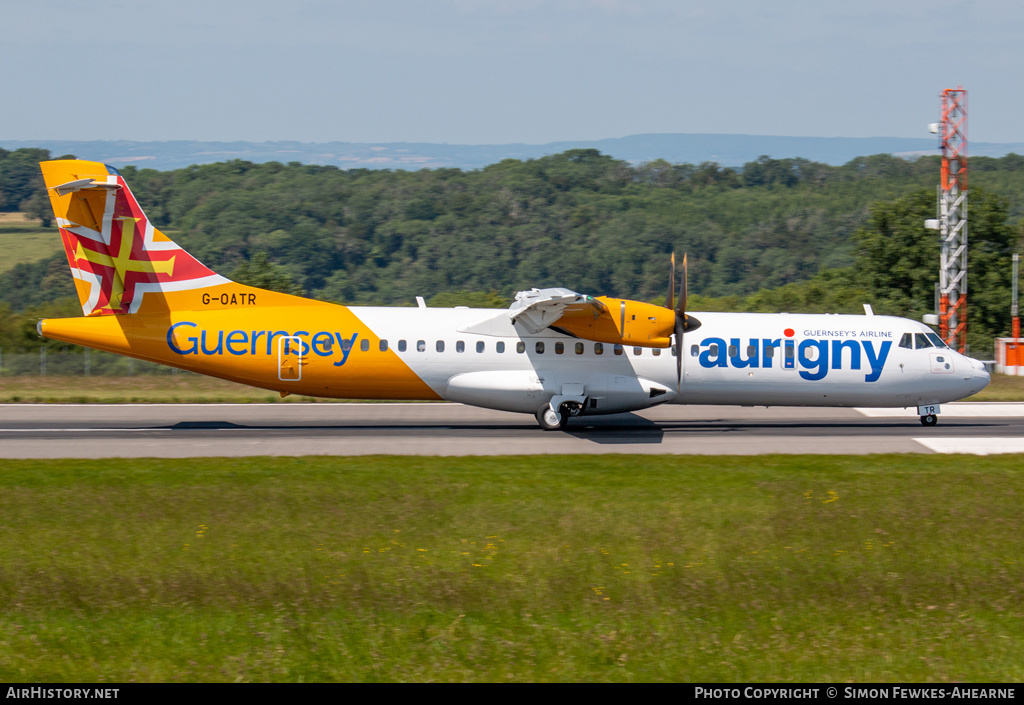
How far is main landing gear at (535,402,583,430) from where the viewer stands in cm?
2447

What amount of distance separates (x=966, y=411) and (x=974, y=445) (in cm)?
745

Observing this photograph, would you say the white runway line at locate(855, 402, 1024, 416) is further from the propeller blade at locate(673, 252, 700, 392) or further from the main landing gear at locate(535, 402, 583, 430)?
the main landing gear at locate(535, 402, 583, 430)

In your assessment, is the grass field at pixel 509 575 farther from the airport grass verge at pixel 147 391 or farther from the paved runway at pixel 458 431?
the airport grass verge at pixel 147 391

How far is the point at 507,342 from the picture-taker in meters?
24.5

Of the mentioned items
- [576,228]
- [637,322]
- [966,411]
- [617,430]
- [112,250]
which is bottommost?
[617,430]

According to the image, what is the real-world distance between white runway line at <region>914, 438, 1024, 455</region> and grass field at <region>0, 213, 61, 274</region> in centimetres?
8098

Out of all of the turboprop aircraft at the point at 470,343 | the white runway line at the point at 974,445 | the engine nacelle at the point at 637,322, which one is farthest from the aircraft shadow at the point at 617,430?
the white runway line at the point at 974,445

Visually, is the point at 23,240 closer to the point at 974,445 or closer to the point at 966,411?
the point at 966,411

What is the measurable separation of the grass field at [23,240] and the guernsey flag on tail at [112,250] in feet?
222

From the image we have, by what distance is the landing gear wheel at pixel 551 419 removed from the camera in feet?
80.3

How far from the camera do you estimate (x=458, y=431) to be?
81.6 feet

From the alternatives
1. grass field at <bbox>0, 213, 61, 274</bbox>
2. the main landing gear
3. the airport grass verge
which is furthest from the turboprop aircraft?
grass field at <bbox>0, 213, 61, 274</bbox>

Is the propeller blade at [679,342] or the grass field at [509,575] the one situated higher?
the propeller blade at [679,342]

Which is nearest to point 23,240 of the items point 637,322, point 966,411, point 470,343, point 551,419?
point 470,343
